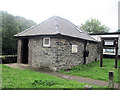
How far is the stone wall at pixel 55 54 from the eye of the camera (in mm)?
8961

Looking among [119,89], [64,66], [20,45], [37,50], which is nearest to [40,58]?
[37,50]

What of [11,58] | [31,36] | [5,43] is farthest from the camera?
[5,43]

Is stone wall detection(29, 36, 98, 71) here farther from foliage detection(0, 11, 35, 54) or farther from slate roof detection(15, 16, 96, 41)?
foliage detection(0, 11, 35, 54)

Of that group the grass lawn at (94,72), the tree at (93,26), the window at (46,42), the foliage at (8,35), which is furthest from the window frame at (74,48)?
the tree at (93,26)

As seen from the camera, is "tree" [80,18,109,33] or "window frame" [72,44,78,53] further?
"tree" [80,18,109,33]

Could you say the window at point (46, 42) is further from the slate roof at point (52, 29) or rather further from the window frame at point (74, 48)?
the window frame at point (74, 48)

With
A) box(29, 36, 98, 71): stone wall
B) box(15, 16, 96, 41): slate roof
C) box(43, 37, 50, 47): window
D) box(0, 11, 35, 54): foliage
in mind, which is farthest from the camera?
box(0, 11, 35, 54): foliage

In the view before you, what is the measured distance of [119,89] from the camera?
5055mm

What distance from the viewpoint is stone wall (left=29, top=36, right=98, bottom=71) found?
8961 millimetres

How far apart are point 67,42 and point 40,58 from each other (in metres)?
2.65

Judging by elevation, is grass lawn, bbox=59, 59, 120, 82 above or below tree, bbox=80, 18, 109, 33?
below

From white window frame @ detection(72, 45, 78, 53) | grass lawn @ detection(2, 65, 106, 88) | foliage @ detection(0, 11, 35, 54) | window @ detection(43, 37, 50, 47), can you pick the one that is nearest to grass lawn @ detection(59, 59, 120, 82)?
white window frame @ detection(72, 45, 78, 53)

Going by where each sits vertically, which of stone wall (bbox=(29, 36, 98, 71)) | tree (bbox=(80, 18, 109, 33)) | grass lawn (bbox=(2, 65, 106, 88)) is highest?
tree (bbox=(80, 18, 109, 33))

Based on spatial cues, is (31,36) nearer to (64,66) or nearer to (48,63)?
(48,63)
